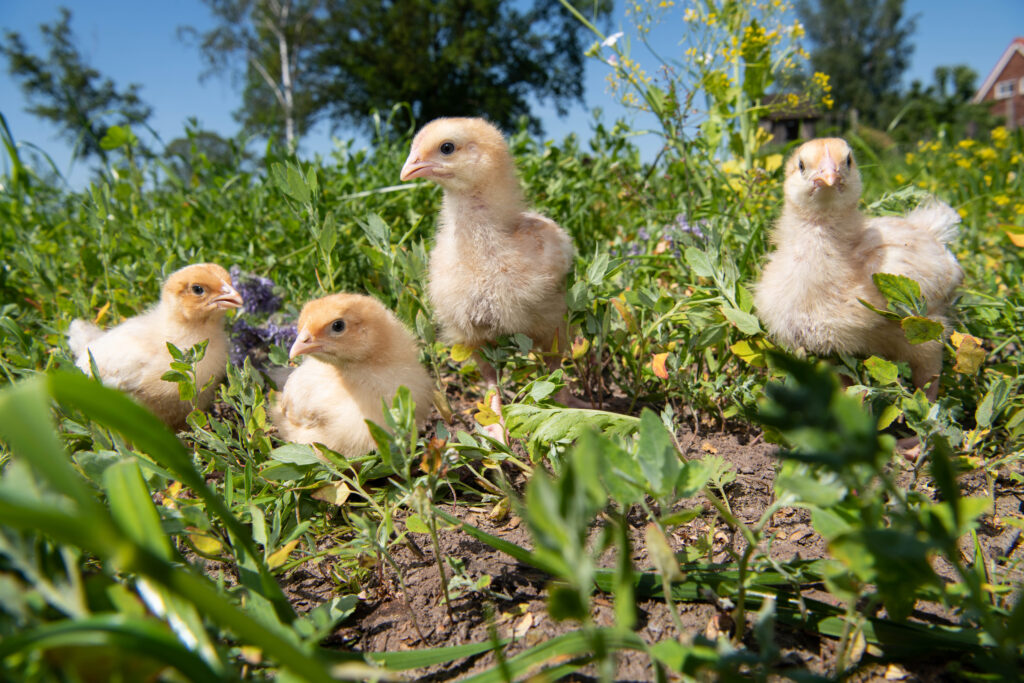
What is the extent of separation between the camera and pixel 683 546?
5.22 ft

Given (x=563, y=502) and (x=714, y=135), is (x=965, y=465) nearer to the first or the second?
(x=563, y=502)

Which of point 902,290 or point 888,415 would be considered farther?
point 902,290

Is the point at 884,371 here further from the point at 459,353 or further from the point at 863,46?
the point at 863,46

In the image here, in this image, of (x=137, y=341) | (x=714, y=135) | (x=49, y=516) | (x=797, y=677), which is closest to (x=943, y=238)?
(x=714, y=135)

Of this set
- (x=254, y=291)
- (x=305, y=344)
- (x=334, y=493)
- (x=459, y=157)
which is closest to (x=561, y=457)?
(x=334, y=493)

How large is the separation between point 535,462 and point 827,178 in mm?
1495

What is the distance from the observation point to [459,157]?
2.54m

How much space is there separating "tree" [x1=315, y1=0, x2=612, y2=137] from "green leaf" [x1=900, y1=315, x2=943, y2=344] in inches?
1272

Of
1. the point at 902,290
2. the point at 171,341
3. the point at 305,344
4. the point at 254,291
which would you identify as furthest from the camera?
the point at 254,291

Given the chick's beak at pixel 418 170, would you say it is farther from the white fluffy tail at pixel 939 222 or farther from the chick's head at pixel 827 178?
the white fluffy tail at pixel 939 222

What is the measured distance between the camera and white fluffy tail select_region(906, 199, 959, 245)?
94.3 inches

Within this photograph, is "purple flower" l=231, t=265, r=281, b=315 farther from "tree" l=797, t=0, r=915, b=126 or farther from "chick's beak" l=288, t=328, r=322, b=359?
"tree" l=797, t=0, r=915, b=126

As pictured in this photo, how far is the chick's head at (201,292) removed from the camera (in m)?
2.59

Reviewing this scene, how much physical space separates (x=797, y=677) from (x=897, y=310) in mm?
1560
